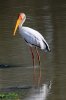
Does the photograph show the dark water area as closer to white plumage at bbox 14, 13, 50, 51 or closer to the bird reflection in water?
the bird reflection in water

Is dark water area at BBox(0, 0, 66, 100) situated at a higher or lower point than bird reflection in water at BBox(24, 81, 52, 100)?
higher

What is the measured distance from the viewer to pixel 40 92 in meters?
9.54

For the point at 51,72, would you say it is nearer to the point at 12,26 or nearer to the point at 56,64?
the point at 56,64

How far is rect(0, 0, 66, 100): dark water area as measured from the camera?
9.91 metres

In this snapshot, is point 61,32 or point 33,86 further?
point 61,32

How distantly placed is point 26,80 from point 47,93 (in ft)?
4.31

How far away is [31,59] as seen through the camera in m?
12.9

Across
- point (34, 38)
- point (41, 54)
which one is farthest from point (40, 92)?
point (41, 54)

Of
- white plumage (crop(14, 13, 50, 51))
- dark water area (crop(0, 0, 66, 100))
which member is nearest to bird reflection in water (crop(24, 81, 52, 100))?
dark water area (crop(0, 0, 66, 100))

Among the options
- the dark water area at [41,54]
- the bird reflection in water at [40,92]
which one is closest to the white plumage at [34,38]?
the dark water area at [41,54]

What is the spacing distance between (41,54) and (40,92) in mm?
3821

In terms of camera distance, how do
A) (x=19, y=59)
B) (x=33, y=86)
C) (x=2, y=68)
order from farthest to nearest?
1. (x=19, y=59)
2. (x=2, y=68)
3. (x=33, y=86)

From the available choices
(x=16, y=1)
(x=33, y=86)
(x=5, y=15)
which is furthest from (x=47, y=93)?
(x=16, y=1)

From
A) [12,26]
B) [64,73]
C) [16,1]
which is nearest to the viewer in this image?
[64,73]
